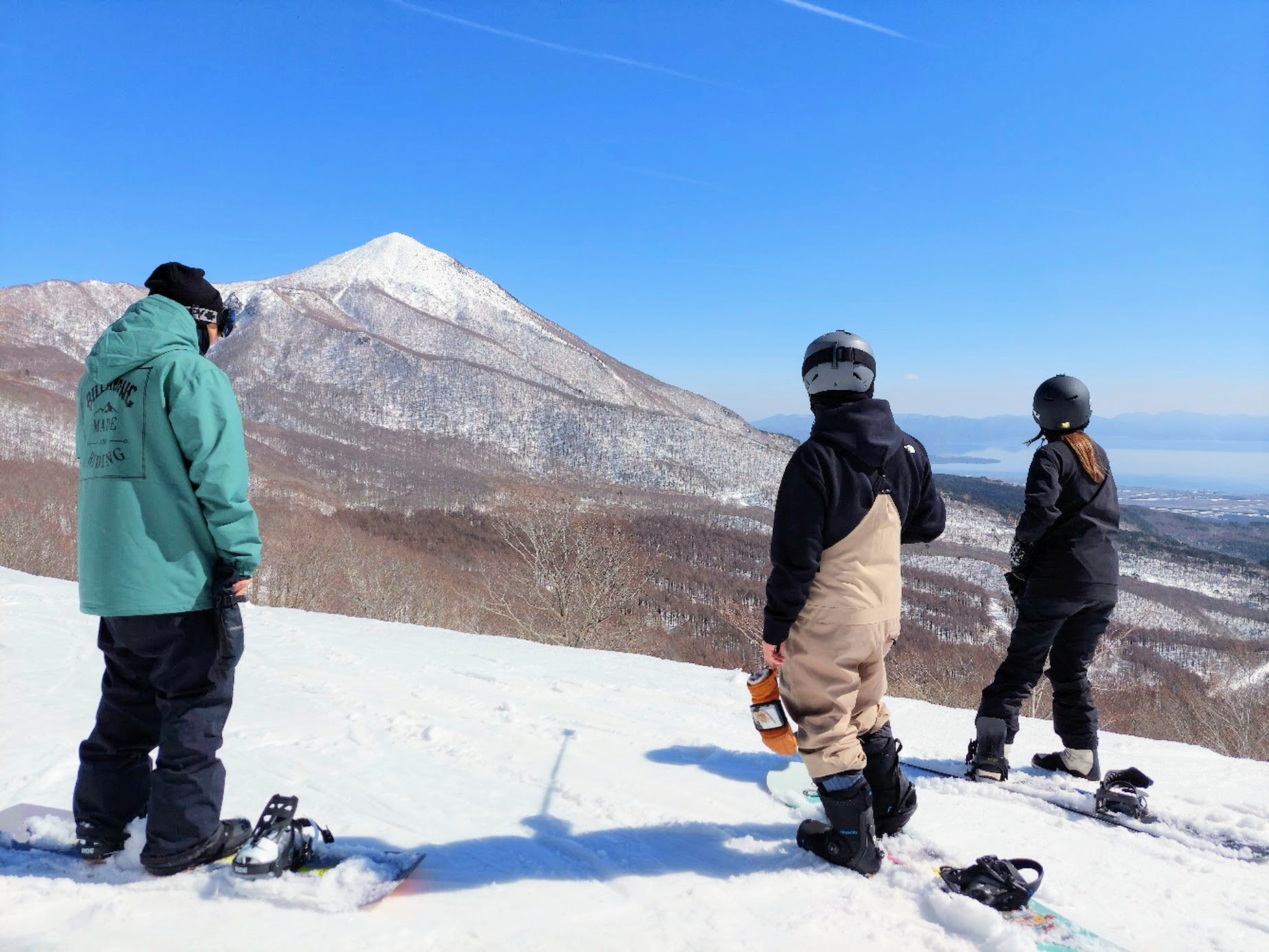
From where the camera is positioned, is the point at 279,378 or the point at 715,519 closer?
the point at 715,519

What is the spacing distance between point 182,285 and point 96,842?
2.03 metres

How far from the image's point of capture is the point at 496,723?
467 cm

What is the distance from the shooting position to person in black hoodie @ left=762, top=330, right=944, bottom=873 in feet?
8.98

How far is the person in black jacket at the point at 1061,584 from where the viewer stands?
412cm

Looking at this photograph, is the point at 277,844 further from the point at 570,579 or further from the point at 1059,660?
the point at 570,579

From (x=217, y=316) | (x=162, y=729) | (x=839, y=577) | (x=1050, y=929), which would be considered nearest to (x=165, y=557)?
(x=162, y=729)

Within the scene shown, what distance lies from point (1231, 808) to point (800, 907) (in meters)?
2.89

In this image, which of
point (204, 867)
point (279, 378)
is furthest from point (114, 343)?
point (279, 378)

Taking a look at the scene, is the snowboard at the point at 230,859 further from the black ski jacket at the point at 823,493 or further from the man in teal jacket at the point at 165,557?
the black ski jacket at the point at 823,493

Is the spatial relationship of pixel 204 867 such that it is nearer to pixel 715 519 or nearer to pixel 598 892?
pixel 598 892

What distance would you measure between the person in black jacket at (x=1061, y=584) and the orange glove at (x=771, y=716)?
2.05 meters

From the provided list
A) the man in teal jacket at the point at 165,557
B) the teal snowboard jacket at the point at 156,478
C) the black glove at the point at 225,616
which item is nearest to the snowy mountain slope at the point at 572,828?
the man in teal jacket at the point at 165,557

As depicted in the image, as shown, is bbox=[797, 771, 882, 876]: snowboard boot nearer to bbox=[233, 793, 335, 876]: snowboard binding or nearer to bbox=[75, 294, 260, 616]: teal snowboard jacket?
bbox=[233, 793, 335, 876]: snowboard binding

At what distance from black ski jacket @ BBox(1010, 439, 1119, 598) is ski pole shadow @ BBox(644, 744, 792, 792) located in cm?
183
